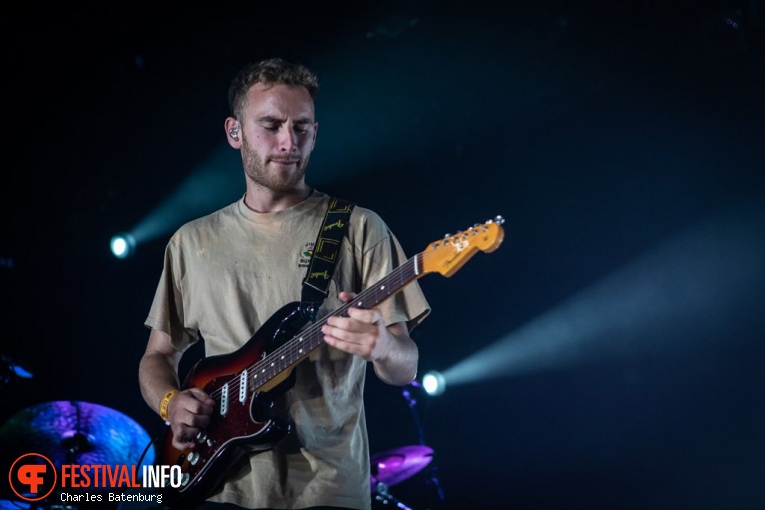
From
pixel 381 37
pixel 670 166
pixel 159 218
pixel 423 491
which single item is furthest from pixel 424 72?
pixel 423 491

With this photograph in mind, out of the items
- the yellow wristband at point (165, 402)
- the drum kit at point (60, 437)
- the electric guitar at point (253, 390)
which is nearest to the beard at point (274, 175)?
the electric guitar at point (253, 390)

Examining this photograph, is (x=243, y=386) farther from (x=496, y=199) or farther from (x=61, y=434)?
(x=496, y=199)

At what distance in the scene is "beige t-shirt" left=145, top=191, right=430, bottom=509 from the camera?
2.74m

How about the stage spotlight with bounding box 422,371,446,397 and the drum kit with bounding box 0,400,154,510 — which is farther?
the stage spotlight with bounding box 422,371,446,397

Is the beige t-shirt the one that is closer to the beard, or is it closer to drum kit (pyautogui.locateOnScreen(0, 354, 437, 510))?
the beard

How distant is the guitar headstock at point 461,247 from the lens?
7.87 feet

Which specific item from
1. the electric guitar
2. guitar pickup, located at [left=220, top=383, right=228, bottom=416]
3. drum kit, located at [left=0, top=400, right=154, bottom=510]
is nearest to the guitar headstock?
the electric guitar

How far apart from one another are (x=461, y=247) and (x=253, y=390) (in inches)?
39.6

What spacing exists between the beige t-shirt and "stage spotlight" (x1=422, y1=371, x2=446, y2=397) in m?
3.91

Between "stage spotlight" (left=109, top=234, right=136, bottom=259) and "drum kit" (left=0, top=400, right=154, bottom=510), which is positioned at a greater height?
"stage spotlight" (left=109, top=234, right=136, bottom=259)

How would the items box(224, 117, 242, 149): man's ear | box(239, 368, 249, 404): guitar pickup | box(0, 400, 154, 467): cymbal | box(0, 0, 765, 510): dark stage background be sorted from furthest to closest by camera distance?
box(0, 0, 765, 510): dark stage background < box(0, 400, 154, 467): cymbal < box(224, 117, 242, 149): man's ear < box(239, 368, 249, 404): guitar pickup

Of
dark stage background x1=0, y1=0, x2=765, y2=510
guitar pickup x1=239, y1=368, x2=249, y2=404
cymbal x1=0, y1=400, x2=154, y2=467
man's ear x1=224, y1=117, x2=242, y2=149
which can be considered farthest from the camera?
dark stage background x1=0, y1=0, x2=765, y2=510

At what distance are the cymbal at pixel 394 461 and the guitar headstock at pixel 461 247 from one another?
335cm

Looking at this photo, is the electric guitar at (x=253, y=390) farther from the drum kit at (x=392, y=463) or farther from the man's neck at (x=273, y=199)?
the drum kit at (x=392, y=463)
